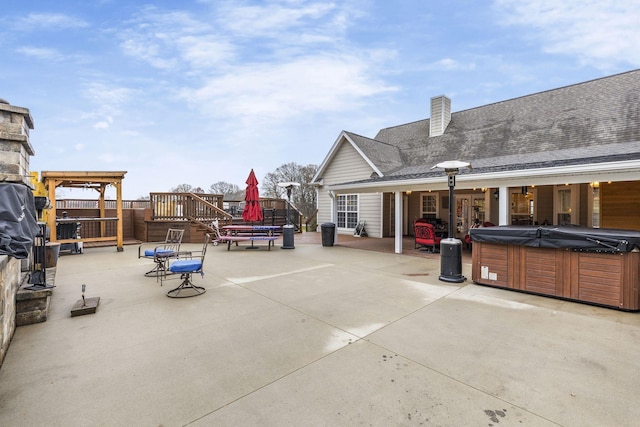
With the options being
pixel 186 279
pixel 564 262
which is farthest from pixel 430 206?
pixel 186 279

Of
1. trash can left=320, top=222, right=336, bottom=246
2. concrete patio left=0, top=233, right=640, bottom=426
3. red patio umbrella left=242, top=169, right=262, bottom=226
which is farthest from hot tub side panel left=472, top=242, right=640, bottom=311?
red patio umbrella left=242, top=169, right=262, bottom=226

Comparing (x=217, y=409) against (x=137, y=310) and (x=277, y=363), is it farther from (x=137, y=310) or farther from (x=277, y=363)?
(x=137, y=310)

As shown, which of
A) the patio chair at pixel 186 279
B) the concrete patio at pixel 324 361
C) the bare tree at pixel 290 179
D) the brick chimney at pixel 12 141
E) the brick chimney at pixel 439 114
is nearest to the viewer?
the concrete patio at pixel 324 361

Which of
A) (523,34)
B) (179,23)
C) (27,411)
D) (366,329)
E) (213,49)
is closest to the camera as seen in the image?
(27,411)

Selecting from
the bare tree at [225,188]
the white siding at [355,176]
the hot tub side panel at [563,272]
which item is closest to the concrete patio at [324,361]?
the hot tub side panel at [563,272]

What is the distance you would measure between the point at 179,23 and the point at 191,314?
1014cm

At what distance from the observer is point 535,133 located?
1174 centimetres

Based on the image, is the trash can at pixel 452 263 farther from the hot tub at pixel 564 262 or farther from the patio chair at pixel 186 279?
the patio chair at pixel 186 279

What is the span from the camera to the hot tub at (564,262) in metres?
4.14

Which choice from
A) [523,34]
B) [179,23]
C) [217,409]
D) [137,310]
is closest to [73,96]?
[179,23]

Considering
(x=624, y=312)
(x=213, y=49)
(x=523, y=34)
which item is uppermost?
(x=523, y=34)

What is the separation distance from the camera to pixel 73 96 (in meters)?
11.1

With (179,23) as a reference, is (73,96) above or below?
below

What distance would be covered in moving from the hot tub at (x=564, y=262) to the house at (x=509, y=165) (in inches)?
55.0
